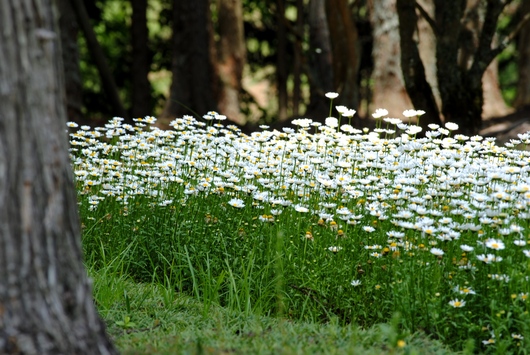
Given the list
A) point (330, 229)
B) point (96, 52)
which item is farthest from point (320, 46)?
point (330, 229)

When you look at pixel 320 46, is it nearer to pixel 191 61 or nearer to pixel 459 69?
pixel 191 61

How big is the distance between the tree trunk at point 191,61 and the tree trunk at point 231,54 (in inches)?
115

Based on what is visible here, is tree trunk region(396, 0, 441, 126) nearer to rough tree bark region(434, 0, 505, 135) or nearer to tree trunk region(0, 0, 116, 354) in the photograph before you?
rough tree bark region(434, 0, 505, 135)

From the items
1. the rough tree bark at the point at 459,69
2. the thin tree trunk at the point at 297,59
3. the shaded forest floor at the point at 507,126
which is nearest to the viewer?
the rough tree bark at the point at 459,69

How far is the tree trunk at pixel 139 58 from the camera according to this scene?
14398 millimetres

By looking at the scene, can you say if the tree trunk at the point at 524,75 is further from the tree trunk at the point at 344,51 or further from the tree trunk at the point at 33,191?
the tree trunk at the point at 33,191

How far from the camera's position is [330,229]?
480 centimetres

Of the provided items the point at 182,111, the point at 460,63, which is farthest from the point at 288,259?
the point at 182,111

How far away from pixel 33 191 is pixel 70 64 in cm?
932

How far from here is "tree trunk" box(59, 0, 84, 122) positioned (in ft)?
37.2

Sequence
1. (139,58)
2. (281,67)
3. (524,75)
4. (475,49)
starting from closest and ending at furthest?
(475,49) → (139,58) → (524,75) → (281,67)

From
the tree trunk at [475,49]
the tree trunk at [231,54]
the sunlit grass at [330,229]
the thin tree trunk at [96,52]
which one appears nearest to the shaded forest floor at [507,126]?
the tree trunk at [475,49]

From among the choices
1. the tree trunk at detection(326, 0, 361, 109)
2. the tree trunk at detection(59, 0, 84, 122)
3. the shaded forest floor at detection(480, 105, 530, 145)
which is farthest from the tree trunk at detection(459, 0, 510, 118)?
the tree trunk at detection(59, 0, 84, 122)

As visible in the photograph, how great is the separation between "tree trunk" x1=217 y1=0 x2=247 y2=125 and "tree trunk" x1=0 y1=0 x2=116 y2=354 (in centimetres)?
1286
